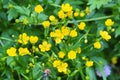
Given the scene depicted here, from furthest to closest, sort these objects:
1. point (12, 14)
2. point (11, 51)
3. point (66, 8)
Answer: point (12, 14), point (66, 8), point (11, 51)

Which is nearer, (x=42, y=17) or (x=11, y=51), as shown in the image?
(x=11, y=51)

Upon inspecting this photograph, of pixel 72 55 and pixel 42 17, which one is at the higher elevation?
pixel 42 17

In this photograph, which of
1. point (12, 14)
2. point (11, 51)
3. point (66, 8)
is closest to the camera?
point (11, 51)

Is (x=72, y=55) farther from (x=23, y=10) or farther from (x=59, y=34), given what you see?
(x=23, y=10)

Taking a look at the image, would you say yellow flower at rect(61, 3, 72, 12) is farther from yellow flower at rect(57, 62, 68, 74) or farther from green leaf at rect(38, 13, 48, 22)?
yellow flower at rect(57, 62, 68, 74)

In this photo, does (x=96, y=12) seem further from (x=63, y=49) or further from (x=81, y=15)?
(x=63, y=49)

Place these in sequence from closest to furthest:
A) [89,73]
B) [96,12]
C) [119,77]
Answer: [89,73] < [96,12] < [119,77]

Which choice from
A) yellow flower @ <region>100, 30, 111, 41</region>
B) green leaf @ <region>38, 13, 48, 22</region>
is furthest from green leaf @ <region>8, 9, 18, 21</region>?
yellow flower @ <region>100, 30, 111, 41</region>

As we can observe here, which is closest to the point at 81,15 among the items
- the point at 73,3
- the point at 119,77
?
the point at 73,3

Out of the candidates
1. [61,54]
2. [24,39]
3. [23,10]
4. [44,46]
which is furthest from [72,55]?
[23,10]

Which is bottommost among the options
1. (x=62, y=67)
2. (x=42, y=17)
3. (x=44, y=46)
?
(x=62, y=67)

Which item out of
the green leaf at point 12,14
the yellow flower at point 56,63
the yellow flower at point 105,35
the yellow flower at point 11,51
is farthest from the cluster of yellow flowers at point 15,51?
the yellow flower at point 105,35
